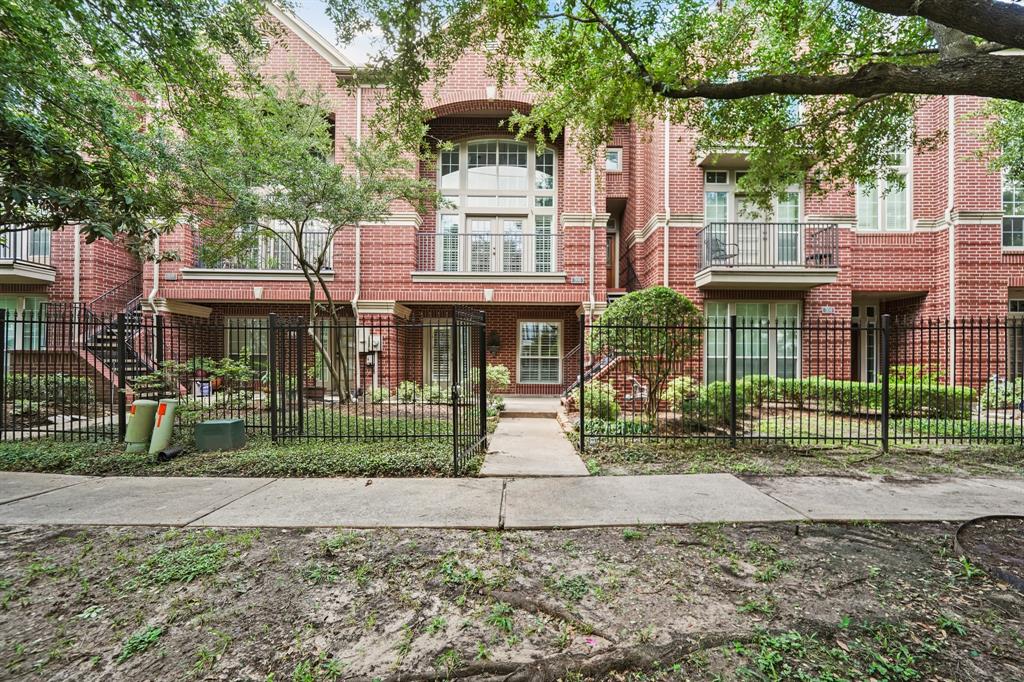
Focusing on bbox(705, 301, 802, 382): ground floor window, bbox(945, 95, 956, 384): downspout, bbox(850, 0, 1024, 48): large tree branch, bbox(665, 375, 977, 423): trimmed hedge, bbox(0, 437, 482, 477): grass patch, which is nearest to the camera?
bbox(850, 0, 1024, 48): large tree branch

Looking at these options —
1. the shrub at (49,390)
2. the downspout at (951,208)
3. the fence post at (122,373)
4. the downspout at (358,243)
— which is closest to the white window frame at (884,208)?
the downspout at (951,208)

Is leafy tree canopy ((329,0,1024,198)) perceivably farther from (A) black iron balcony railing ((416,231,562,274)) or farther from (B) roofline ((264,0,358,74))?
(B) roofline ((264,0,358,74))

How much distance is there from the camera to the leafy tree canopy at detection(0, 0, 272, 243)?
4.75 m

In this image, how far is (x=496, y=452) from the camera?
6.64m

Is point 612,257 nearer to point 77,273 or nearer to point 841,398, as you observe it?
point 841,398

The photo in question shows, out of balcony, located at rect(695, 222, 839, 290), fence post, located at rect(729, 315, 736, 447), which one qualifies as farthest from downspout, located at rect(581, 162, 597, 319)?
fence post, located at rect(729, 315, 736, 447)

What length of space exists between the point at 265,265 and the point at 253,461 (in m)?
8.90

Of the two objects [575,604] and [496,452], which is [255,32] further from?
[575,604]

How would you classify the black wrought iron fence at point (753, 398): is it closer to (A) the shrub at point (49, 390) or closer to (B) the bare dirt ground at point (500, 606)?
(B) the bare dirt ground at point (500, 606)

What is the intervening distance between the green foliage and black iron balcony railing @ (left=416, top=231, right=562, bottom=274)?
11.5 metres

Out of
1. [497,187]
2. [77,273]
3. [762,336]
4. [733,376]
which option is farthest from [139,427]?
[762,336]

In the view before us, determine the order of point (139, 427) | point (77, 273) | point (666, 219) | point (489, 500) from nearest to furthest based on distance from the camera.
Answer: point (489, 500) → point (139, 427) → point (77, 273) → point (666, 219)

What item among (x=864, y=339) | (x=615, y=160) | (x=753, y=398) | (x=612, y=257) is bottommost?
(x=753, y=398)

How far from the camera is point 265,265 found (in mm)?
12938
